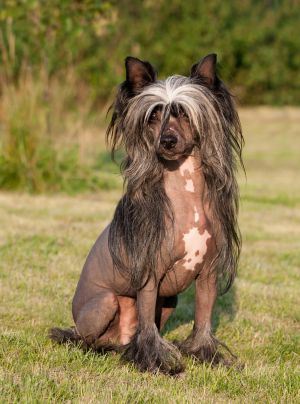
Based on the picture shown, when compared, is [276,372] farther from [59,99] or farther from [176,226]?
[59,99]

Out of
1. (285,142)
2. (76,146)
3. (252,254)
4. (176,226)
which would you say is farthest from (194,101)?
(285,142)

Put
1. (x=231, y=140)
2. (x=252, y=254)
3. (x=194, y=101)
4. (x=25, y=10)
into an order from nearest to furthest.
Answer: (x=194, y=101), (x=231, y=140), (x=252, y=254), (x=25, y=10)

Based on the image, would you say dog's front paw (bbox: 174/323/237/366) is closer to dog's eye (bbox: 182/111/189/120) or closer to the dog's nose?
the dog's nose

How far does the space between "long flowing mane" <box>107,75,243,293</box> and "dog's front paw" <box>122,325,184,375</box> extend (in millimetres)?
308

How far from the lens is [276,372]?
320 centimetres

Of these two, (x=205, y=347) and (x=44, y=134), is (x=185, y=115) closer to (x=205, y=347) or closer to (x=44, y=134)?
(x=205, y=347)

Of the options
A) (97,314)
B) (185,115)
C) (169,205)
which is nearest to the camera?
(185,115)

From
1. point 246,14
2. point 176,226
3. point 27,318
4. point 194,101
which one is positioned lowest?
point 27,318

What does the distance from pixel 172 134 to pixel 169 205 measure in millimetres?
434

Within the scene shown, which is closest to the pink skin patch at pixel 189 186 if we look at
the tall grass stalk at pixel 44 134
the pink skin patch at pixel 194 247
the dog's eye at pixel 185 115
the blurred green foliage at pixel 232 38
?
the pink skin patch at pixel 194 247

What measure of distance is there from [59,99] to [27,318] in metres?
5.95

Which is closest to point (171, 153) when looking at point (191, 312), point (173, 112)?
point (173, 112)

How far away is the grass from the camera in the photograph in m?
2.87

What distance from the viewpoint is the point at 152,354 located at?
311cm
